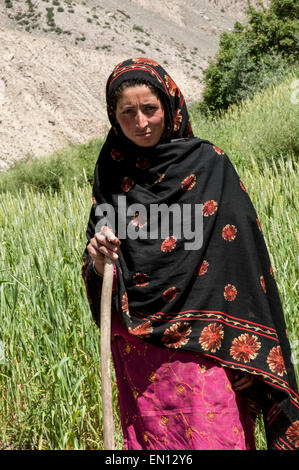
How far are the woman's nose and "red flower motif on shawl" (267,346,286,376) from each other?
618 millimetres

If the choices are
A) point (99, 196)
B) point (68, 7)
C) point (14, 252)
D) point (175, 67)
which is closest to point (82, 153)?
point (14, 252)

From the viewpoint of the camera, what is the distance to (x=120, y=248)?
131 centimetres

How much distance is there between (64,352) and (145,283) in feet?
3.01

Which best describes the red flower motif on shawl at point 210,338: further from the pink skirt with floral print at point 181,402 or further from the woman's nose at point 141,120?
the woman's nose at point 141,120

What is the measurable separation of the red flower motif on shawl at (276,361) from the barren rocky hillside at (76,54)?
787 inches

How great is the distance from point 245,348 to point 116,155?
600mm

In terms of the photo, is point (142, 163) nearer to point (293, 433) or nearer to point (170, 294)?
point (170, 294)

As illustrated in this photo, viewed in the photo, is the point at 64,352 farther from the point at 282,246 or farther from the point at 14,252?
the point at 282,246

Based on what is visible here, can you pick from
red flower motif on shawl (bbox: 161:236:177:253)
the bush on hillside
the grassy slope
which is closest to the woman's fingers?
red flower motif on shawl (bbox: 161:236:177:253)

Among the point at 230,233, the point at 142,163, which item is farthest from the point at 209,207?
the point at 142,163

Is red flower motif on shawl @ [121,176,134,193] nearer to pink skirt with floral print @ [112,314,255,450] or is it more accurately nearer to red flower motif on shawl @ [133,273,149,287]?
red flower motif on shawl @ [133,273,149,287]

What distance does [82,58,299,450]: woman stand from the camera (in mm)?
1176

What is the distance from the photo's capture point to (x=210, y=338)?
1.18 metres

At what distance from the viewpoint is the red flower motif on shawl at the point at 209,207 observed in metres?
1.21
